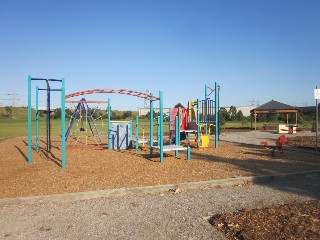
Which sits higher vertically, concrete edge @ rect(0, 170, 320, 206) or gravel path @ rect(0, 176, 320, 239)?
concrete edge @ rect(0, 170, 320, 206)

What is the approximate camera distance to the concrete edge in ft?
18.5

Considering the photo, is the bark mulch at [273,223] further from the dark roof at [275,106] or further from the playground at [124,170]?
the dark roof at [275,106]

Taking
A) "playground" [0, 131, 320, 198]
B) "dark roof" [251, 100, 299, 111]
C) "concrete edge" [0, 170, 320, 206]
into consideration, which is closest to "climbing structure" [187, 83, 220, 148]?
"playground" [0, 131, 320, 198]

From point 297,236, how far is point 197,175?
417cm

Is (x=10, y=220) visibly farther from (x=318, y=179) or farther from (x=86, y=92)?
(x=86, y=92)

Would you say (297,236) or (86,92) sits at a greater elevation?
(86,92)

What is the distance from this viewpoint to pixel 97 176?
7.93 metres

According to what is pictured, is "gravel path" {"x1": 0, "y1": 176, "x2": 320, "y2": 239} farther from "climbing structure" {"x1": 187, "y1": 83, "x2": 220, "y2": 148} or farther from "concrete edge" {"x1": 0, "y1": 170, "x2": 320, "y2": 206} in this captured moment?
"climbing structure" {"x1": 187, "y1": 83, "x2": 220, "y2": 148}

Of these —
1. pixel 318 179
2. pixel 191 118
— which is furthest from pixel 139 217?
pixel 191 118

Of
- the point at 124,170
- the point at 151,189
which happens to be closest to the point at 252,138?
the point at 124,170

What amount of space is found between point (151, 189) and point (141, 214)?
54.8 inches

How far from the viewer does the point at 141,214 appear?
197 inches

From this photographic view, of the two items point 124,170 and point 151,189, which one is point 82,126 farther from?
point 151,189

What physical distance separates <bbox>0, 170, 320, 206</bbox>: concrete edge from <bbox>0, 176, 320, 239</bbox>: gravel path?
15 cm
